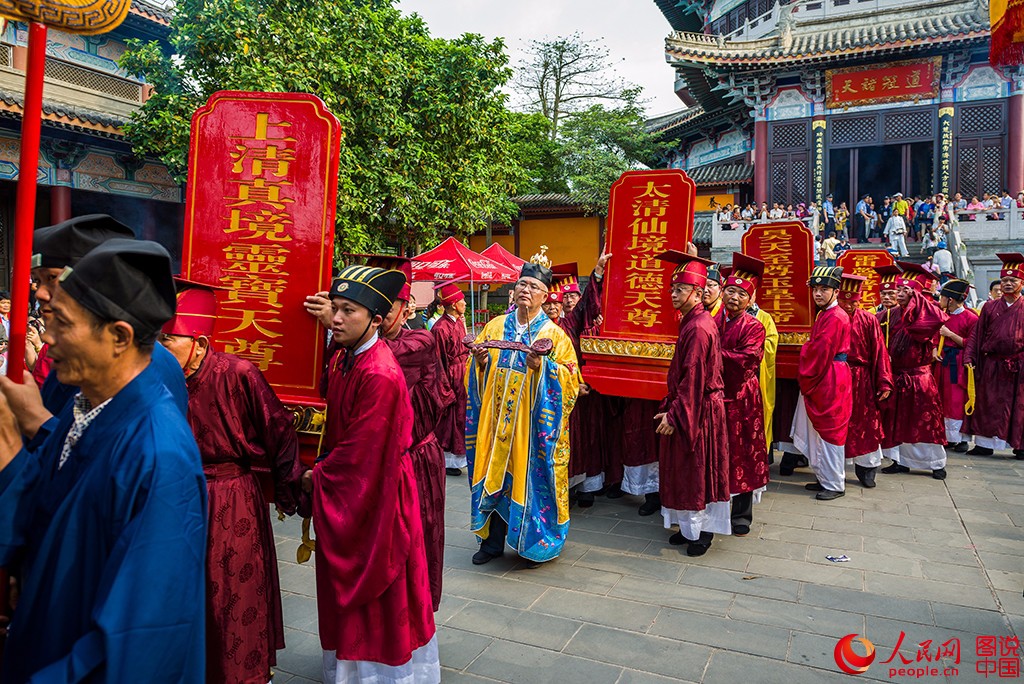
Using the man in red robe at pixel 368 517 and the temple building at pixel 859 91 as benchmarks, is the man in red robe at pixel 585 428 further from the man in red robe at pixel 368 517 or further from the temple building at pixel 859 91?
the temple building at pixel 859 91

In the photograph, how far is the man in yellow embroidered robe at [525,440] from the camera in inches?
179

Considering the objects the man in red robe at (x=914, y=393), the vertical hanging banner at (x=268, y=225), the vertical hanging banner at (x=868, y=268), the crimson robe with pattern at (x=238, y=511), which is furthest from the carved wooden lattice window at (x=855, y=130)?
the crimson robe with pattern at (x=238, y=511)

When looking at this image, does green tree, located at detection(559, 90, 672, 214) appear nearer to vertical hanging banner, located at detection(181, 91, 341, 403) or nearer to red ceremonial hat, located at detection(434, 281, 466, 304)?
red ceremonial hat, located at detection(434, 281, 466, 304)

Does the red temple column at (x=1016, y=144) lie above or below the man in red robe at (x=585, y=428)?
above

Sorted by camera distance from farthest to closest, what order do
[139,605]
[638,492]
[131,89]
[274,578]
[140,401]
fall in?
[131,89] < [638,492] < [274,578] < [140,401] < [139,605]

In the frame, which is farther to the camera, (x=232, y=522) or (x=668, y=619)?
(x=668, y=619)

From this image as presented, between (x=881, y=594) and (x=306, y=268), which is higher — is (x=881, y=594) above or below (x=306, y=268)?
below

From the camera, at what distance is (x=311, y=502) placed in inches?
112

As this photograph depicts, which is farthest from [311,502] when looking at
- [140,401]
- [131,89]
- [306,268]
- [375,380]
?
[131,89]

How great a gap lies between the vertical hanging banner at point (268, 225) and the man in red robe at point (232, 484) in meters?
0.30

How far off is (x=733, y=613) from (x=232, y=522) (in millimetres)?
2738

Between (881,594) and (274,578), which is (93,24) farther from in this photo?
(881,594)

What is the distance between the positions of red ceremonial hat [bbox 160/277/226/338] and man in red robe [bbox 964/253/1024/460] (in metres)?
8.19

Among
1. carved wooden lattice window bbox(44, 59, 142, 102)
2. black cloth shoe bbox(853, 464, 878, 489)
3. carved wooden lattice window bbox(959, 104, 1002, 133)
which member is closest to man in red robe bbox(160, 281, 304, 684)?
black cloth shoe bbox(853, 464, 878, 489)
